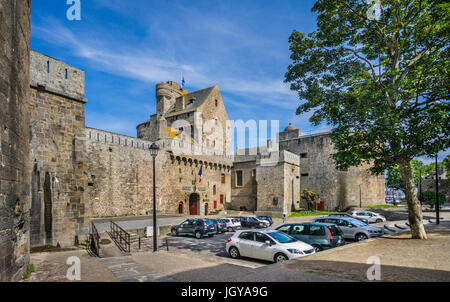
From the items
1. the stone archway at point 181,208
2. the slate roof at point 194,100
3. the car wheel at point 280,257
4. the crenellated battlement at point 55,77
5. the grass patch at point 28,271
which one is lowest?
the stone archway at point 181,208

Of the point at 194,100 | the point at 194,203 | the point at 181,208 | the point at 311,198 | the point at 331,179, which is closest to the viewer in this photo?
the point at 181,208

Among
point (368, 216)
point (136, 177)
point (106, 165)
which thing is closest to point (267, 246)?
point (368, 216)

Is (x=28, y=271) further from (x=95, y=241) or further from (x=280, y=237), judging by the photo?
(x=280, y=237)

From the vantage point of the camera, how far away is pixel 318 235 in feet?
39.1

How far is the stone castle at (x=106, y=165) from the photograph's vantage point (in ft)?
20.6

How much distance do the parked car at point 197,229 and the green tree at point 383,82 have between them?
9534mm

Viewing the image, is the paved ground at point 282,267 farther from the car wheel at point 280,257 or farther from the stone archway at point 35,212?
the stone archway at point 35,212

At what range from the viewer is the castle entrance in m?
35.0

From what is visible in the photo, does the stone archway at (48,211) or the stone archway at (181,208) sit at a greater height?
the stone archway at (48,211)

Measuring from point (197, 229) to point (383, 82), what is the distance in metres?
13.9

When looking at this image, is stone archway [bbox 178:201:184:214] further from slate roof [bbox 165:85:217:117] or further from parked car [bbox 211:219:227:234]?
slate roof [bbox 165:85:217:117]

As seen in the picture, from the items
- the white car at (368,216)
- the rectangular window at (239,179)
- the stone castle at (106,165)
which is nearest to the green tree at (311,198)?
the stone castle at (106,165)

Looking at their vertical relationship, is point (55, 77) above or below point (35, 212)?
above
